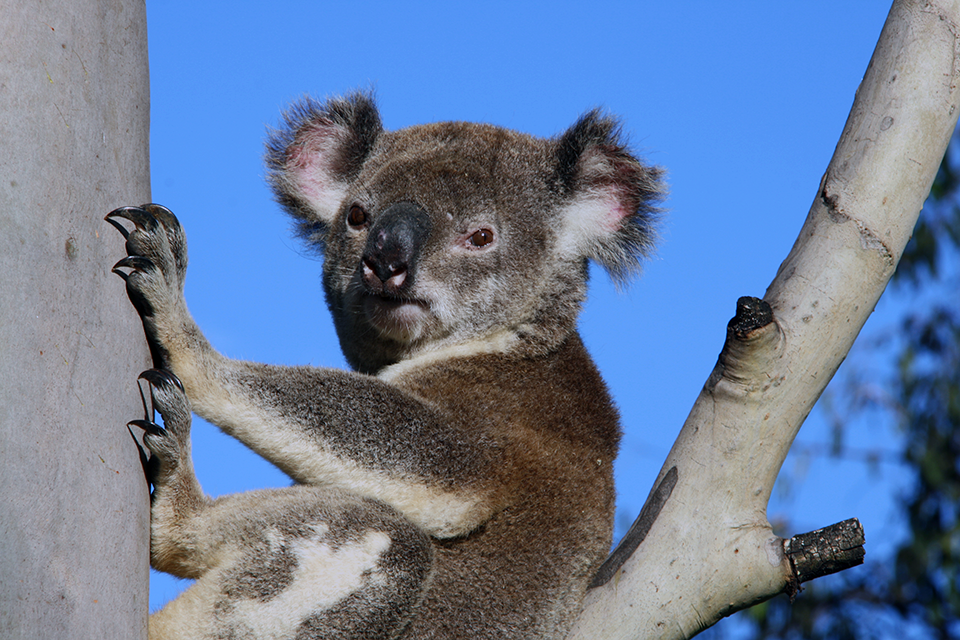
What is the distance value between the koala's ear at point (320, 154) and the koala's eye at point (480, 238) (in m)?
0.71

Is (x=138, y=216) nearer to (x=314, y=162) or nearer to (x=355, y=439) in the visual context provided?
(x=355, y=439)

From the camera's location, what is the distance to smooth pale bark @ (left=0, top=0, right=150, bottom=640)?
156cm

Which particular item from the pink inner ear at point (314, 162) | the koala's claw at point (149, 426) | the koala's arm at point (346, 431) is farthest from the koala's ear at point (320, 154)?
the koala's claw at point (149, 426)

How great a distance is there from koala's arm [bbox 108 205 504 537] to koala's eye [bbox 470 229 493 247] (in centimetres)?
81

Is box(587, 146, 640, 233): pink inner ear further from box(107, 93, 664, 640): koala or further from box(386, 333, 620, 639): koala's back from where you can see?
box(386, 333, 620, 639): koala's back

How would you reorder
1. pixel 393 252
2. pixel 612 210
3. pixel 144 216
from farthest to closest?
pixel 612 210, pixel 393 252, pixel 144 216

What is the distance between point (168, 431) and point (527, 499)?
1.02m

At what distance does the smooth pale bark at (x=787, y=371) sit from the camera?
218cm

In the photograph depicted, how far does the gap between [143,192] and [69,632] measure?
2.91 feet

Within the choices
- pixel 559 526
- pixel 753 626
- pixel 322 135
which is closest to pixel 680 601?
pixel 559 526

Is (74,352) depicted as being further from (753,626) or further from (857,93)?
(753,626)

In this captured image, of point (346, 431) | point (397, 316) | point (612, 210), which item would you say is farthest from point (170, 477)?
point (612, 210)

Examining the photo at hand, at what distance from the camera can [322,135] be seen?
3.83 m

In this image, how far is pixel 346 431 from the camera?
99.5 inches
